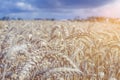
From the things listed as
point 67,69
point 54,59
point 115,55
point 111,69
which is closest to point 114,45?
point 115,55

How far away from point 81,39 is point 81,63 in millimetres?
563

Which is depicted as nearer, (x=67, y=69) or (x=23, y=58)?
(x=67, y=69)

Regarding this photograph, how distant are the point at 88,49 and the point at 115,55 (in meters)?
0.39

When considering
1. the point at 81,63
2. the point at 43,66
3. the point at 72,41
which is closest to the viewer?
the point at 43,66

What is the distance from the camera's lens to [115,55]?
4891mm

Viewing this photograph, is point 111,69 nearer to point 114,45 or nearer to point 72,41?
point 114,45

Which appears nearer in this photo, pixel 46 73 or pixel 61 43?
pixel 46 73

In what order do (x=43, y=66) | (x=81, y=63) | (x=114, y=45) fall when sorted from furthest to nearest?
(x=114, y=45) → (x=81, y=63) → (x=43, y=66)

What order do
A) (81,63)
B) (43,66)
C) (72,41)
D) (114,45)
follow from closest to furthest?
(43,66) < (81,63) < (114,45) < (72,41)

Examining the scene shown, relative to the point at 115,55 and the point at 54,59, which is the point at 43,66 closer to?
the point at 54,59

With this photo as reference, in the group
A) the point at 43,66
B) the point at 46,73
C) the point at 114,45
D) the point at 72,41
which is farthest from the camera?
the point at 72,41

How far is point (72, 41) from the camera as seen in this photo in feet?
17.1

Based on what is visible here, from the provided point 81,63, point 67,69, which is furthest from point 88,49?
point 67,69

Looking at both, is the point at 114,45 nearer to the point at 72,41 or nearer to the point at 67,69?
the point at 72,41
